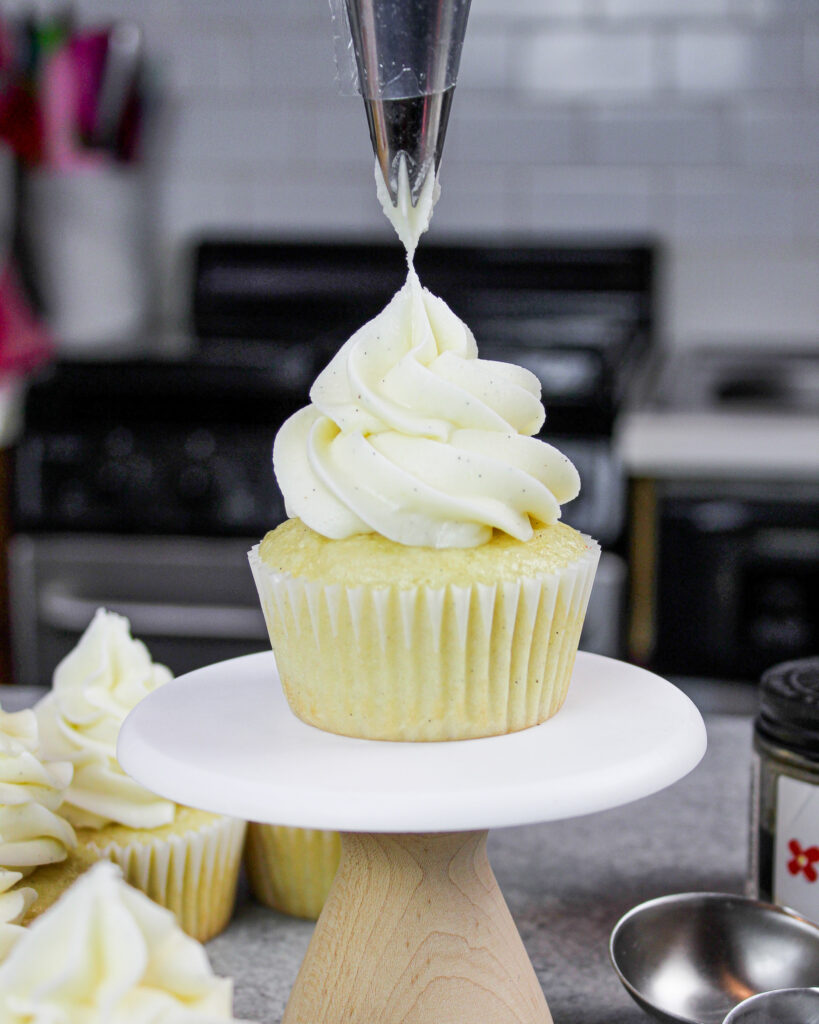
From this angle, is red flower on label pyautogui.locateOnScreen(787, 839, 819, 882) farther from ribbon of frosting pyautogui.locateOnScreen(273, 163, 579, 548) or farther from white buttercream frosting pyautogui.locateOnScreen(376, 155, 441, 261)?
white buttercream frosting pyautogui.locateOnScreen(376, 155, 441, 261)

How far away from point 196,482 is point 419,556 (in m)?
1.59

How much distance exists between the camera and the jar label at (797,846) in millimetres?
821

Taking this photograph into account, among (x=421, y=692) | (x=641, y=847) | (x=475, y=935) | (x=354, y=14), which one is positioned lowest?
(x=641, y=847)

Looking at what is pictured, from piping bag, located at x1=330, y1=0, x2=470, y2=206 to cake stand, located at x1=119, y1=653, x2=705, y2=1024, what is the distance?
0.30m

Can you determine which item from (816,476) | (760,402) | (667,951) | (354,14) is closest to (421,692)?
(667,951)

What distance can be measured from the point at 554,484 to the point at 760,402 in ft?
6.51

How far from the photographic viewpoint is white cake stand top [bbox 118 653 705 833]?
59 cm

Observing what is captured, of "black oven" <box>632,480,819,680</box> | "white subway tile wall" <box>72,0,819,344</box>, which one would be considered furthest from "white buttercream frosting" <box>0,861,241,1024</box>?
"white subway tile wall" <box>72,0,819,344</box>

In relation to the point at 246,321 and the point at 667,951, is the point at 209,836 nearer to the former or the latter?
the point at 667,951

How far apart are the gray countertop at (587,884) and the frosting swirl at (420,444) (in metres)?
0.30

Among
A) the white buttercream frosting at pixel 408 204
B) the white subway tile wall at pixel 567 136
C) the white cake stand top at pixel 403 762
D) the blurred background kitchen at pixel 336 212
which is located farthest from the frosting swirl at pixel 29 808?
the white subway tile wall at pixel 567 136

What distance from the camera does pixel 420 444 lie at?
0.72m

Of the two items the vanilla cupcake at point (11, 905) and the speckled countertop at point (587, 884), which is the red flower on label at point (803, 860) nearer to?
the speckled countertop at point (587, 884)

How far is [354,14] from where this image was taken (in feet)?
2.17
